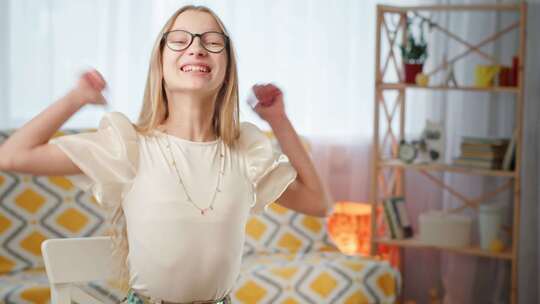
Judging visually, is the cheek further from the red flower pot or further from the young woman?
the red flower pot

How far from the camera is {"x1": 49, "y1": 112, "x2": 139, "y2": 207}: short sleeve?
4.49 ft

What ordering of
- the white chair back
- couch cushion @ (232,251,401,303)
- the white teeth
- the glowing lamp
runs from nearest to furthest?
the white teeth
the white chair back
couch cushion @ (232,251,401,303)
the glowing lamp

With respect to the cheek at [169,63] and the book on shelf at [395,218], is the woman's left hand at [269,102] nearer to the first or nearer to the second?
the cheek at [169,63]

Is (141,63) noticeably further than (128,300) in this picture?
Yes

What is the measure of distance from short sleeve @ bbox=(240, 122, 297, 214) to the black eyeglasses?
184 mm

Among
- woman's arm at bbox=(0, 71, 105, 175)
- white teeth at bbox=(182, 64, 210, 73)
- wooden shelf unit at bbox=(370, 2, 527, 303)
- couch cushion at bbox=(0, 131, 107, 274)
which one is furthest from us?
wooden shelf unit at bbox=(370, 2, 527, 303)

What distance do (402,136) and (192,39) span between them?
237 cm

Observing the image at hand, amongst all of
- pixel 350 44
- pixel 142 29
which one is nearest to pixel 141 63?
pixel 142 29

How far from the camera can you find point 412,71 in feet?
11.2

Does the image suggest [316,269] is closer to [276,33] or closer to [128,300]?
[276,33]

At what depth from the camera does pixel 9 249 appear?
2.95m

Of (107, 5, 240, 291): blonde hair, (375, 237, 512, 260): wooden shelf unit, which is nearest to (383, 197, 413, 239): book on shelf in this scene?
→ (375, 237, 512, 260): wooden shelf unit

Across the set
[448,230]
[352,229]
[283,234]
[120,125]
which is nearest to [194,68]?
[120,125]

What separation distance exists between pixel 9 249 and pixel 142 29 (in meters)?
1.07
